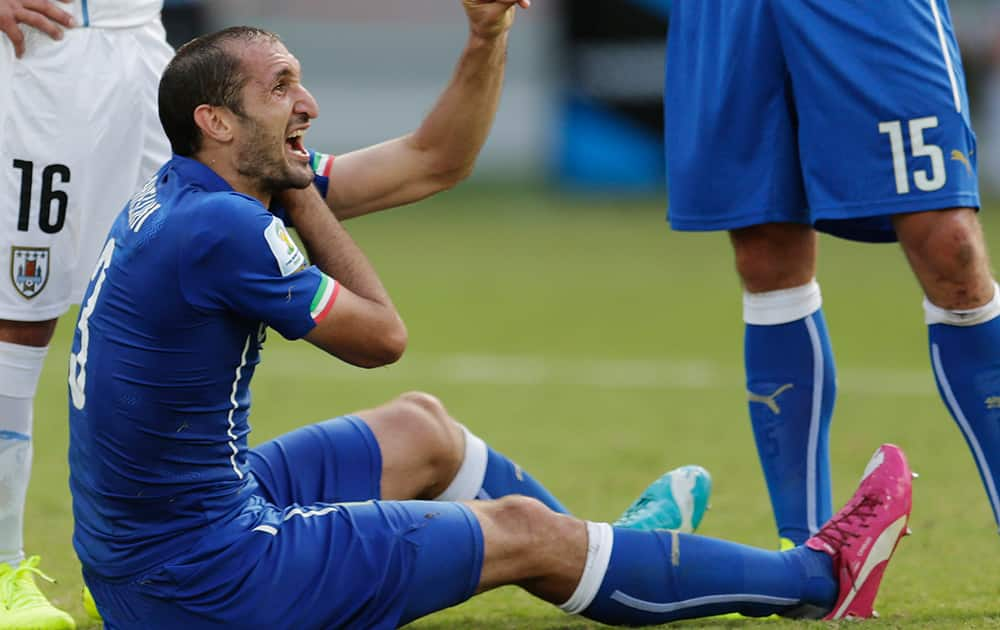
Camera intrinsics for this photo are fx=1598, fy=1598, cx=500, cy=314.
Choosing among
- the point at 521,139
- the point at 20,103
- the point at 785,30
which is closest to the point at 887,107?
the point at 785,30

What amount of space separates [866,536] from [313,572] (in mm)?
1207

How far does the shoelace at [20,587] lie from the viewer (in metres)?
3.62

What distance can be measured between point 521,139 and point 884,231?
42.3 ft

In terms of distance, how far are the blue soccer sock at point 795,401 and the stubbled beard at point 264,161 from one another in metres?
1.26

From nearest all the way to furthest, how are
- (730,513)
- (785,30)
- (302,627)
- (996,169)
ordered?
(302,627) < (785,30) < (730,513) < (996,169)

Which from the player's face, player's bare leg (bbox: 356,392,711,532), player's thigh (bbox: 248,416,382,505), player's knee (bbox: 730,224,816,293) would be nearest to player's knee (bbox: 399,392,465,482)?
player's bare leg (bbox: 356,392,711,532)

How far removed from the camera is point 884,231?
376 centimetres

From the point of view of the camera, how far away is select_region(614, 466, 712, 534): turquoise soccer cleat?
12.2 ft

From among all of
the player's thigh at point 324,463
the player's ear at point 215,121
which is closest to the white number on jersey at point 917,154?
the player's thigh at point 324,463

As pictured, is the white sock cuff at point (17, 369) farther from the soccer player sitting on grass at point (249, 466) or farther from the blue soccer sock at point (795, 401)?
the blue soccer sock at point (795, 401)

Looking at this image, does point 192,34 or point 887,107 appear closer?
point 887,107

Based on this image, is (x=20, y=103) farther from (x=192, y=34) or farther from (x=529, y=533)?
(x=192, y=34)

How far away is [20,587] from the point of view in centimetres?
368

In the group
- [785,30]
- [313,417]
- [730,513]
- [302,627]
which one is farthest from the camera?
[313,417]
